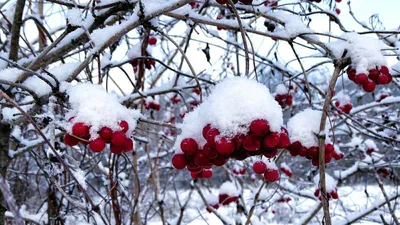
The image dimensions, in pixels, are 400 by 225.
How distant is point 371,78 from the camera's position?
4.00 feet

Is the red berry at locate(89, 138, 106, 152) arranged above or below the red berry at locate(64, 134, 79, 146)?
below

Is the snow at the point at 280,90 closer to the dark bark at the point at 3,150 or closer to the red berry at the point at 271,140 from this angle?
the dark bark at the point at 3,150

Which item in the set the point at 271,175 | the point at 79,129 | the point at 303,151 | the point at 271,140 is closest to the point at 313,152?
the point at 303,151

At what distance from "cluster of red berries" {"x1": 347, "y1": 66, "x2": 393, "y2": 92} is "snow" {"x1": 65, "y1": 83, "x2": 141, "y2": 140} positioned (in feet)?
2.39

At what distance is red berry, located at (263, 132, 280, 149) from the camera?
792 millimetres

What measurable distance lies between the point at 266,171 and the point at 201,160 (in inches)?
12.3

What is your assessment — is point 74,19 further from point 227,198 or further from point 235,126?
point 227,198

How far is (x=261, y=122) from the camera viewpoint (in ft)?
2.54

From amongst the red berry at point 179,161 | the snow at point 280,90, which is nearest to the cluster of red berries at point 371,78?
the red berry at point 179,161

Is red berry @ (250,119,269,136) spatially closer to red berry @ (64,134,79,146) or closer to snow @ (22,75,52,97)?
red berry @ (64,134,79,146)

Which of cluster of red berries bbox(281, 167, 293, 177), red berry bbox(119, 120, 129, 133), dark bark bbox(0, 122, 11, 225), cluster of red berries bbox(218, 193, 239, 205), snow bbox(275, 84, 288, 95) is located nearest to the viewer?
red berry bbox(119, 120, 129, 133)

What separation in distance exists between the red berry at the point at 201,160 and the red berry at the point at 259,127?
0.15m

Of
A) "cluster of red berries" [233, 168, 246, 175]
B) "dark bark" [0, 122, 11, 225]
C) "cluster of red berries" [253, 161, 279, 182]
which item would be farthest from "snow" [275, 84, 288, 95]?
"dark bark" [0, 122, 11, 225]

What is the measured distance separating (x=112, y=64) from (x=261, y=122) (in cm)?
122
